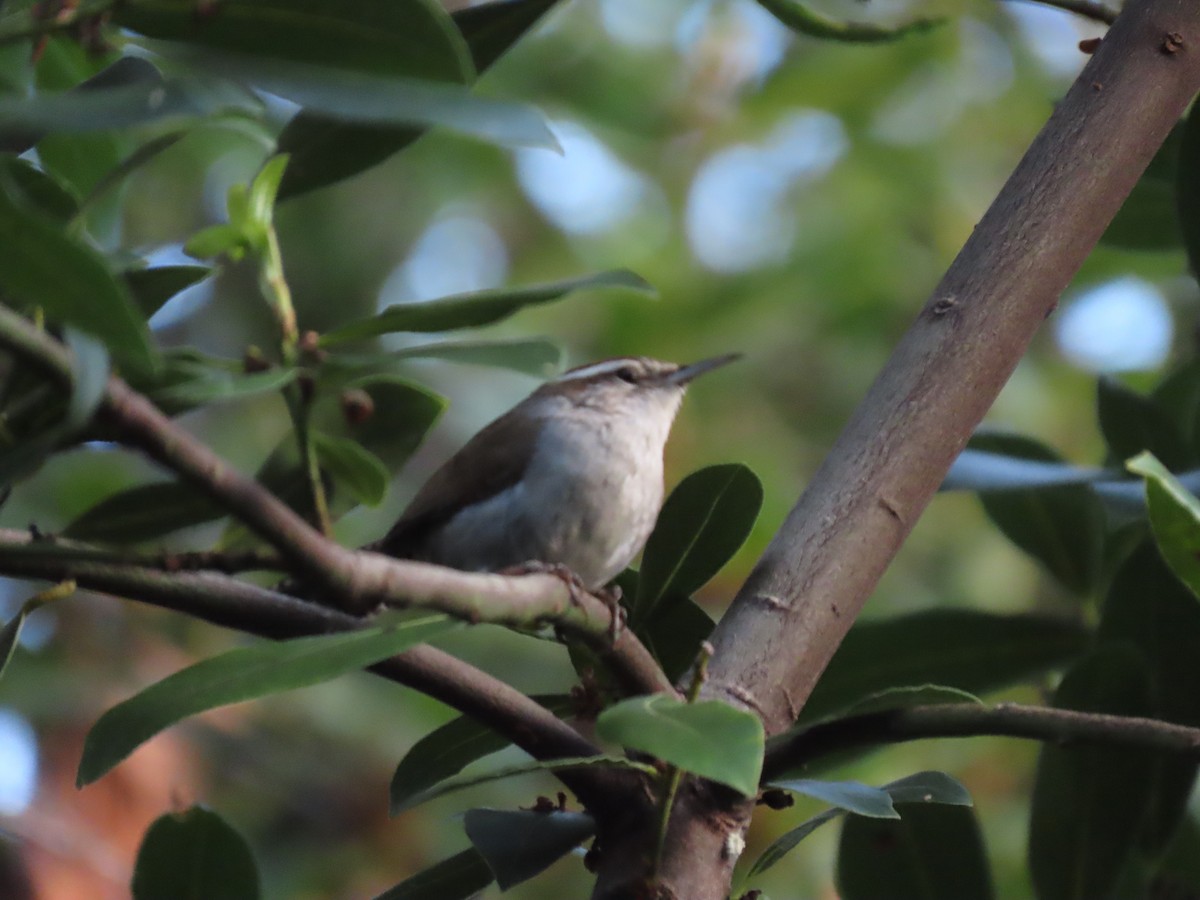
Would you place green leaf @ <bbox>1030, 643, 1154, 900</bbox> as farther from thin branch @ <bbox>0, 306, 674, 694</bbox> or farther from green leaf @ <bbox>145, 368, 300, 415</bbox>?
green leaf @ <bbox>145, 368, 300, 415</bbox>

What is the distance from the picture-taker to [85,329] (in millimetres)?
935

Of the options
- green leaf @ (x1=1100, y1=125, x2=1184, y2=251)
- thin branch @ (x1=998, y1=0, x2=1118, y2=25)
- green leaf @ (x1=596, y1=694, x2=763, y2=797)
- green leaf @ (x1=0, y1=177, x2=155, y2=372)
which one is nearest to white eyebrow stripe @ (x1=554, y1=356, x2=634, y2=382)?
green leaf @ (x1=1100, y1=125, x2=1184, y2=251)

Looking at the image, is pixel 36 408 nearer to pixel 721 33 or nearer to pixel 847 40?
pixel 847 40

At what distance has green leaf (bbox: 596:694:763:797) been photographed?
112cm

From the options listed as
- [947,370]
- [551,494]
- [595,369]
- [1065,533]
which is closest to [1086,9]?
[947,370]

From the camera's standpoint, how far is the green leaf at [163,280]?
1409mm

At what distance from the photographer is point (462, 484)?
2.95 m

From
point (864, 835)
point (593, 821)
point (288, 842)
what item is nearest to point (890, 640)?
point (864, 835)

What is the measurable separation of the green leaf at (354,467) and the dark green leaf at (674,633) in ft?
1.21

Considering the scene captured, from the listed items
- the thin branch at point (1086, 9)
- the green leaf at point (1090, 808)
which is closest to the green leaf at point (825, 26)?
the thin branch at point (1086, 9)

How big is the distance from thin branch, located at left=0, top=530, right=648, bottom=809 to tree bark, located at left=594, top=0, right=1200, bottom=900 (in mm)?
100

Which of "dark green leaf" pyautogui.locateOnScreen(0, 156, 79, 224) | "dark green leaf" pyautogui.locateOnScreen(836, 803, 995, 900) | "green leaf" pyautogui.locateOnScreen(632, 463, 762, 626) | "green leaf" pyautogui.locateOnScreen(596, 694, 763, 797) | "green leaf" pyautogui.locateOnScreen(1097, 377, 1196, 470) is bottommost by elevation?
"dark green leaf" pyautogui.locateOnScreen(836, 803, 995, 900)

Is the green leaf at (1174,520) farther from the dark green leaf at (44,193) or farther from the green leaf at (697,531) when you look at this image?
the dark green leaf at (44,193)

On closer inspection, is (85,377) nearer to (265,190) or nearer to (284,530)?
(284,530)
